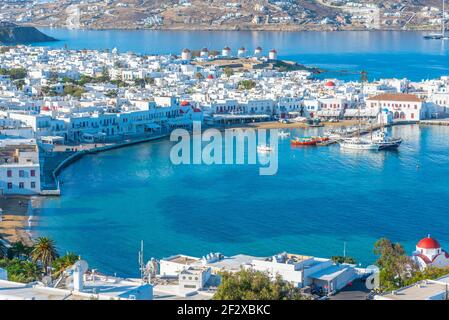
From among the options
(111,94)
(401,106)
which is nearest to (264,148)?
(401,106)

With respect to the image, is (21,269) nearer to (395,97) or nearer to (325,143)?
(325,143)

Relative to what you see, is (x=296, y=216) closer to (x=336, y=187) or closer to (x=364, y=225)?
(x=364, y=225)

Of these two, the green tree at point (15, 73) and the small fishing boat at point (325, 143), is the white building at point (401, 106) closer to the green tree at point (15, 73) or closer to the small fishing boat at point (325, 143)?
the small fishing boat at point (325, 143)

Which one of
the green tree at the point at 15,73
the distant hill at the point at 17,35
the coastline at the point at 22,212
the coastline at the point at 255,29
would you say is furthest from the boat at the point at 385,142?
the coastline at the point at 255,29

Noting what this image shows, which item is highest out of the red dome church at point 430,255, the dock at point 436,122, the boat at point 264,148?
the red dome church at point 430,255

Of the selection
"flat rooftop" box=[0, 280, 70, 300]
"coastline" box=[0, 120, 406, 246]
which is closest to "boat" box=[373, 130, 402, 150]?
"coastline" box=[0, 120, 406, 246]
